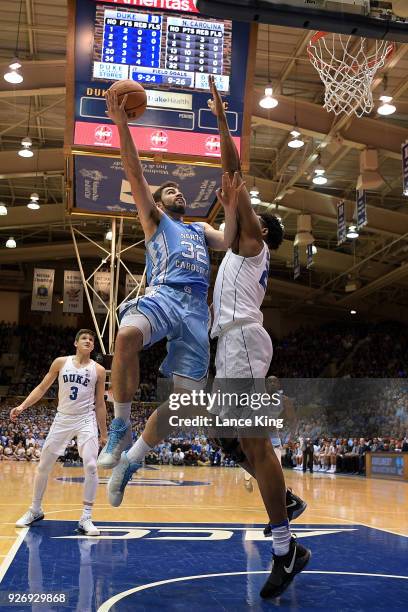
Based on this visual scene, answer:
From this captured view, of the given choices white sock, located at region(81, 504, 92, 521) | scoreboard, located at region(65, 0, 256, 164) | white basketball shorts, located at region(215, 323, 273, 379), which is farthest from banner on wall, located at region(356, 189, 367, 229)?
white basketball shorts, located at region(215, 323, 273, 379)

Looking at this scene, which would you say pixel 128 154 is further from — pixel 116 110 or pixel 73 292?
pixel 73 292

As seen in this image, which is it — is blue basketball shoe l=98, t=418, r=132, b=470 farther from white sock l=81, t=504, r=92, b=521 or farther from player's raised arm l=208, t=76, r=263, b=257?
white sock l=81, t=504, r=92, b=521

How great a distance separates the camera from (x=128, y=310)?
339 cm

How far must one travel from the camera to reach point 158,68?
806 centimetres

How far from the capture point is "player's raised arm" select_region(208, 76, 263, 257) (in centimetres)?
346

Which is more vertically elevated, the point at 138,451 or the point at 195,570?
the point at 138,451

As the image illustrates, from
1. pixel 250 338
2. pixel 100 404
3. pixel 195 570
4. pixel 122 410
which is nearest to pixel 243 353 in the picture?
pixel 250 338

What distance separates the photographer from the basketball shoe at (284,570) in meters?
3.54

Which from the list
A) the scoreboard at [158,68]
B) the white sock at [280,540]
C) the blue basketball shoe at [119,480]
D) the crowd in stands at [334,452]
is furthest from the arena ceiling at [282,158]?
the blue basketball shoe at [119,480]

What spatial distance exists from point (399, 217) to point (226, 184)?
63.6ft

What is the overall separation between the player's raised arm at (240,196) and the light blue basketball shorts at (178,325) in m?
0.45

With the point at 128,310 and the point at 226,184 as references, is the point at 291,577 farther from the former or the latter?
the point at 226,184

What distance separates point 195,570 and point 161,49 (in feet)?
20.6

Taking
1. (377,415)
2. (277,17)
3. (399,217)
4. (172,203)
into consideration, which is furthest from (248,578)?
(399,217)
